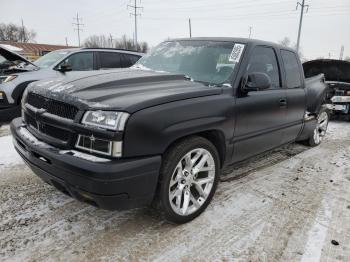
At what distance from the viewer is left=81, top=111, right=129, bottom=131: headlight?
238 cm

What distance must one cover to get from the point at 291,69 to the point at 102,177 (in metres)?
3.38

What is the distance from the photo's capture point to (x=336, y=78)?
9234 millimetres

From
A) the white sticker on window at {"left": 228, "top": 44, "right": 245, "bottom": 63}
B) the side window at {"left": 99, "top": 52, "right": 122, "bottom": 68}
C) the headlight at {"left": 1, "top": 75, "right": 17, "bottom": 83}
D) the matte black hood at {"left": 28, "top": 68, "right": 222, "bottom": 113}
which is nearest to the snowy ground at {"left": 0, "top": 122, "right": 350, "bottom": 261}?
the matte black hood at {"left": 28, "top": 68, "right": 222, "bottom": 113}

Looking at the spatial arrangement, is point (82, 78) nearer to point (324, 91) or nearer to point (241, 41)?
point (241, 41)

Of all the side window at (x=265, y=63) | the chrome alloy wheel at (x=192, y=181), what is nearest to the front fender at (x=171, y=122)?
the chrome alloy wheel at (x=192, y=181)

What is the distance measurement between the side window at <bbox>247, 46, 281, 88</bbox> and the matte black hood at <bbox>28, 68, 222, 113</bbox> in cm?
83

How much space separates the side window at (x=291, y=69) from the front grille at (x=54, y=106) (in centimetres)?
301

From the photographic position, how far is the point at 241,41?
150 inches

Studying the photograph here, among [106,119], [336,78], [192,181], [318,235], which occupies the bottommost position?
[318,235]

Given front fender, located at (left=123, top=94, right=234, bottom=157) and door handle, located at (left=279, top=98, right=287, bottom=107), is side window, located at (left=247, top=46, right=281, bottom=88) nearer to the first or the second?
door handle, located at (left=279, top=98, right=287, bottom=107)

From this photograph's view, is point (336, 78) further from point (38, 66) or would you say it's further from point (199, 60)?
point (38, 66)

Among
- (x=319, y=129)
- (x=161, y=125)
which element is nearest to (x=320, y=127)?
(x=319, y=129)

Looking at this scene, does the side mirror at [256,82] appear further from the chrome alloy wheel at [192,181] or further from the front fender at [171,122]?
the chrome alloy wheel at [192,181]

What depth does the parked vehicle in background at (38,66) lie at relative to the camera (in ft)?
21.4
